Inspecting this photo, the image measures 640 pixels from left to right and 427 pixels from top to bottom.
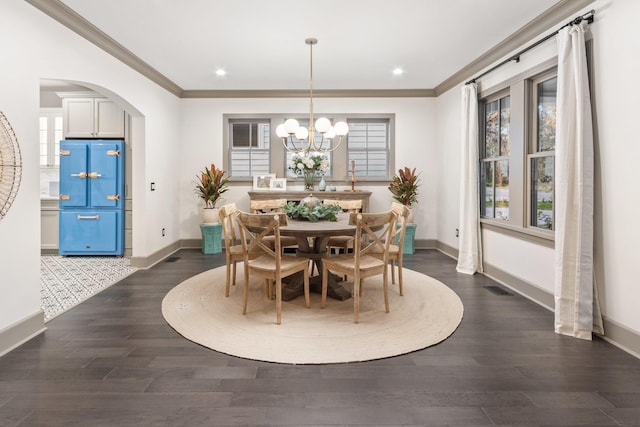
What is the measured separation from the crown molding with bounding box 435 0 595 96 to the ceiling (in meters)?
0.06

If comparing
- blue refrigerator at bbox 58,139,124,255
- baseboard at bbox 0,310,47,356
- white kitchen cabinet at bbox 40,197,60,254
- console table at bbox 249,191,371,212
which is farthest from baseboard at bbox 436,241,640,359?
white kitchen cabinet at bbox 40,197,60,254

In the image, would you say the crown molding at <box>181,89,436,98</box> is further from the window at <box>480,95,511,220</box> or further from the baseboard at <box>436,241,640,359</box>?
the baseboard at <box>436,241,640,359</box>

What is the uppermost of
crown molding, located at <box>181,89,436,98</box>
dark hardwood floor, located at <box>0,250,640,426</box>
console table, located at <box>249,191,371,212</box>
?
crown molding, located at <box>181,89,436,98</box>

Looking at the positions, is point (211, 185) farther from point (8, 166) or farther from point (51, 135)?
point (8, 166)

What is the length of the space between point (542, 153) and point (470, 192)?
1.20 meters

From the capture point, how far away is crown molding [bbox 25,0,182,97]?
130 inches

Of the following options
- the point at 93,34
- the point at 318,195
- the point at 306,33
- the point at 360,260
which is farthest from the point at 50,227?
the point at 360,260

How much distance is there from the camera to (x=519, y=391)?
7.22 feet

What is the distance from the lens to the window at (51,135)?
20.6ft

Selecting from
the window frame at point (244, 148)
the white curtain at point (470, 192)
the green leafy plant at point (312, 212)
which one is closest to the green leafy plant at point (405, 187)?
the white curtain at point (470, 192)

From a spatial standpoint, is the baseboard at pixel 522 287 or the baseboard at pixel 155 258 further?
the baseboard at pixel 155 258

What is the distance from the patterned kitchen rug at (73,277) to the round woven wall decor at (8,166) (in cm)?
114

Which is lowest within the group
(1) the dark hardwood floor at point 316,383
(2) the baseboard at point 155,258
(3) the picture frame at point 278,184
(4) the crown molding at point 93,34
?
(1) the dark hardwood floor at point 316,383

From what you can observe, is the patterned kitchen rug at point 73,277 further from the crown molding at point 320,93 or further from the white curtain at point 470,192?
the white curtain at point 470,192
